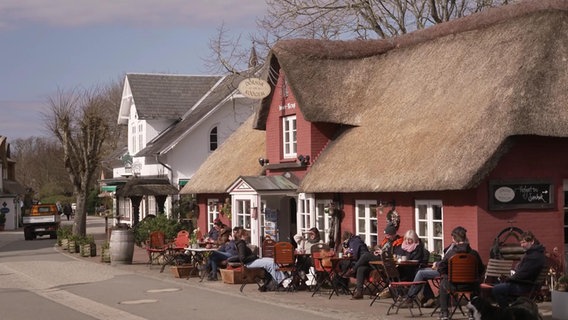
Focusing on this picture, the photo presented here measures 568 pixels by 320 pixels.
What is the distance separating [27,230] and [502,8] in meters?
37.3

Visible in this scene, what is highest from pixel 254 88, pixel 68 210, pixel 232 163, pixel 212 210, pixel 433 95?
pixel 254 88

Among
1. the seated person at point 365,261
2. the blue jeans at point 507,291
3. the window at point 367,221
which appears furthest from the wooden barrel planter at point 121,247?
the blue jeans at point 507,291

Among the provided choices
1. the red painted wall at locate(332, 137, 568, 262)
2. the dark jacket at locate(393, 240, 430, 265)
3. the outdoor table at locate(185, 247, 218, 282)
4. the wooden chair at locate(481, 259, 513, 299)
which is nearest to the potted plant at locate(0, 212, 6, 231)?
the outdoor table at locate(185, 247, 218, 282)

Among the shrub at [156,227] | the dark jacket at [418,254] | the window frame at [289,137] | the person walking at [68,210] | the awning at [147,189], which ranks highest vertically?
the window frame at [289,137]

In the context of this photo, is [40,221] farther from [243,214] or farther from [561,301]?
[561,301]

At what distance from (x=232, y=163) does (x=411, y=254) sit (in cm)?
1422

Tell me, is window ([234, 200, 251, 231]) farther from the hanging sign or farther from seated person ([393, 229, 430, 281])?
seated person ([393, 229, 430, 281])

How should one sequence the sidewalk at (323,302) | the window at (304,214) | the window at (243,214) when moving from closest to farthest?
the sidewalk at (323,302), the window at (304,214), the window at (243,214)

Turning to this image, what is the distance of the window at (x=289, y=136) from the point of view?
26.4 metres

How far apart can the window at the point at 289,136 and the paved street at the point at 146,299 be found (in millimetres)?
4551

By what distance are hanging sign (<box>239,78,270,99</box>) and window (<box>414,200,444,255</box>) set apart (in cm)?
731

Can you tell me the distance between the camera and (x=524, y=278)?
15.0 meters

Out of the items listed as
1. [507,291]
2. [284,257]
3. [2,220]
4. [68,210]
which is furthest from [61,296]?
[68,210]

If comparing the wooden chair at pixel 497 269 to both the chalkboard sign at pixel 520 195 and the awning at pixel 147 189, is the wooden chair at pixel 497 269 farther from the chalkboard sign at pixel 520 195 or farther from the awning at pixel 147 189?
the awning at pixel 147 189
